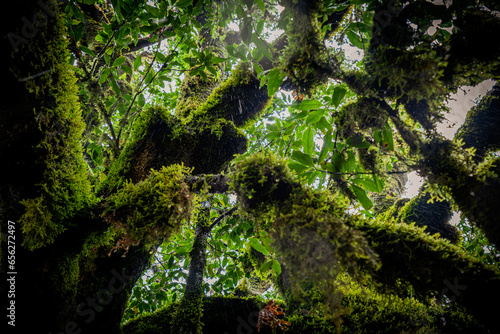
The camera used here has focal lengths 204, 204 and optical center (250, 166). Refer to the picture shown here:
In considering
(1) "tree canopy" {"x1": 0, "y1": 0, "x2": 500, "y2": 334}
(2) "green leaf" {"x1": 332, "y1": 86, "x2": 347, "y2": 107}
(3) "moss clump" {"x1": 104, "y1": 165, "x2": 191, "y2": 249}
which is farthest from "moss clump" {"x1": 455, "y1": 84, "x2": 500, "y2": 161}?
(3) "moss clump" {"x1": 104, "y1": 165, "x2": 191, "y2": 249}

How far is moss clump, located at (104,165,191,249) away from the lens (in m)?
1.43

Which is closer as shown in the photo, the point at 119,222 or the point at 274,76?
the point at 119,222

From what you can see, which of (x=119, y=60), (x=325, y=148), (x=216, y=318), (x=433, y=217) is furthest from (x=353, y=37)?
(x=216, y=318)

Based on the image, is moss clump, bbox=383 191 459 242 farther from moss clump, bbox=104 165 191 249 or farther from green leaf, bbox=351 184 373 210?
moss clump, bbox=104 165 191 249

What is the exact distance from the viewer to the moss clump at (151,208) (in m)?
1.43

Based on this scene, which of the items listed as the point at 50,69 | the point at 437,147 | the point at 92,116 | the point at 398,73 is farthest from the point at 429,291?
the point at 92,116

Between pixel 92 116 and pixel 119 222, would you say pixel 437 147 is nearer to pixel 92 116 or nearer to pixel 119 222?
pixel 119 222

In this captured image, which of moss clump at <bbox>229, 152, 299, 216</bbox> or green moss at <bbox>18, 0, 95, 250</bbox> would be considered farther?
moss clump at <bbox>229, 152, 299, 216</bbox>

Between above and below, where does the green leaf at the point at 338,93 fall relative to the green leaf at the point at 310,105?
below

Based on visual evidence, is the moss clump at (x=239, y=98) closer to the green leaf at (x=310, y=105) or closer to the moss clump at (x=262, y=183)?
the green leaf at (x=310, y=105)

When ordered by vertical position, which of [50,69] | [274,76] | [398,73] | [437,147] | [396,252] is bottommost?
[396,252]

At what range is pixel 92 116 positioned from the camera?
10.7 feet

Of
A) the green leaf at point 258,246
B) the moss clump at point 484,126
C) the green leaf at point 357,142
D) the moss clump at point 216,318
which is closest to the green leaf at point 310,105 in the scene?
the green leaf at point 357,142

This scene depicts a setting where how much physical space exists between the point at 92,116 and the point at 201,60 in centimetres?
219
